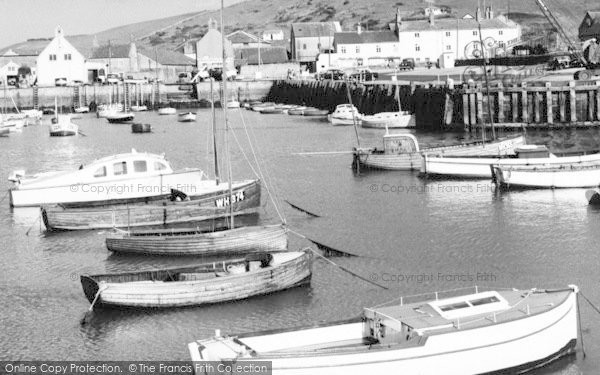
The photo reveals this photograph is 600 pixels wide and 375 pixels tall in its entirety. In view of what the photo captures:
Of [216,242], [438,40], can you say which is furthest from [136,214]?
[438,40]

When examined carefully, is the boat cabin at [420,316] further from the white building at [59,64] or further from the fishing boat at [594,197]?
the white building at [59,64]

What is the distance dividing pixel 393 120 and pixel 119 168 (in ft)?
136

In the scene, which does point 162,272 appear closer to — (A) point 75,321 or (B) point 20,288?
(A) point 75,321

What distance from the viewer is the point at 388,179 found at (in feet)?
172

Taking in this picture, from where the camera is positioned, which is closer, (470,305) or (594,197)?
(470,305)

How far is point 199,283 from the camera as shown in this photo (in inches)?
1112

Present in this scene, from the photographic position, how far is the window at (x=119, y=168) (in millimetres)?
43562

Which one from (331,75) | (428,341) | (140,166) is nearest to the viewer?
(428,341)

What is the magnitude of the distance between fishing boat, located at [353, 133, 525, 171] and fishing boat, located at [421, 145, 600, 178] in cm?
135

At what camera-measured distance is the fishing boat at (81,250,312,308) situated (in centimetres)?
2800

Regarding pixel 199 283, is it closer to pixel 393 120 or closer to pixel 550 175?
pixel 550 175

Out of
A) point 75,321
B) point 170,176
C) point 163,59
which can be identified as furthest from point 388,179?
point 163,59

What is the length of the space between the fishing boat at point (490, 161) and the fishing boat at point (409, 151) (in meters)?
1.35

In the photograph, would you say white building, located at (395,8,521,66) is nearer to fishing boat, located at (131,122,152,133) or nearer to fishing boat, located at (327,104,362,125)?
fishing boat, located at (327,104,362,125)
